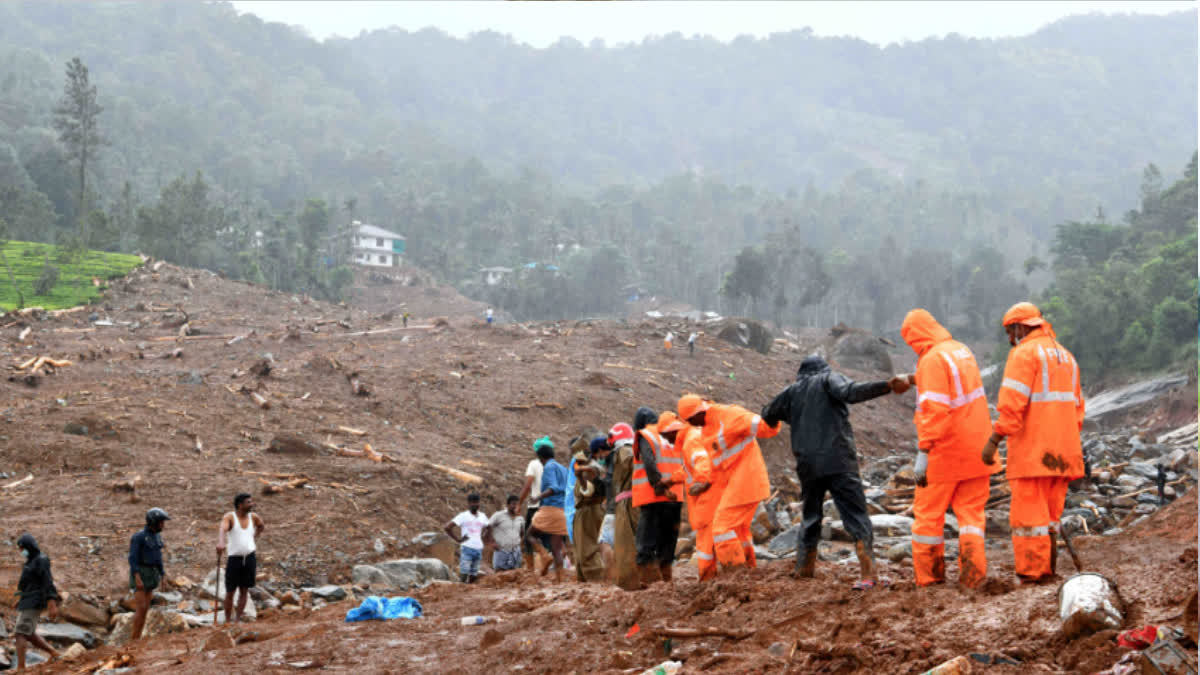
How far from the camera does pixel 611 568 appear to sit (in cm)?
949

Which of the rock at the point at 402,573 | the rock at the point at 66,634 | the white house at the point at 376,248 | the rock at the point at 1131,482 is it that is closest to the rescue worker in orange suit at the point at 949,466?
the rock at the point at 402,573

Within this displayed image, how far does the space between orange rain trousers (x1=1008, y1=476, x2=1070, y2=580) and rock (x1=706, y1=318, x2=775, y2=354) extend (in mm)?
25969

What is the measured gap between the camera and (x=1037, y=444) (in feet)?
18.4

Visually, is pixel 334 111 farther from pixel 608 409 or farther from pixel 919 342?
pixel 919 342

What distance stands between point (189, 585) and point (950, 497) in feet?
26.9

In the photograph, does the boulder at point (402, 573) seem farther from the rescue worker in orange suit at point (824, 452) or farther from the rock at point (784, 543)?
the rescue worker in orange suit at point (824, 452)

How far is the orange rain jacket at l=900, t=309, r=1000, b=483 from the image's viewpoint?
5762mm

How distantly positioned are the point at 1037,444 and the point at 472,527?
658 cm

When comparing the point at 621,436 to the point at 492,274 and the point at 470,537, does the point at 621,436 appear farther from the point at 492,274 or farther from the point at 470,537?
the point at 492,274

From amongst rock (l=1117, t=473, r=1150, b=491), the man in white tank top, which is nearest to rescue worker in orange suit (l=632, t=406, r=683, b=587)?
the man in white tank top

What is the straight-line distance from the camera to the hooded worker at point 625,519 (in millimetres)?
8094

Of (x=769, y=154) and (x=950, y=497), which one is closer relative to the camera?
(x=950, y=497)

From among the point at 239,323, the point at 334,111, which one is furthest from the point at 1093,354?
the point at 334,111

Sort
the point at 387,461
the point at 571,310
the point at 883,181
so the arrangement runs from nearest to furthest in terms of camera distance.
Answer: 1. the point at 387,461
2. the point at 571,310
3. the point at 883,181
